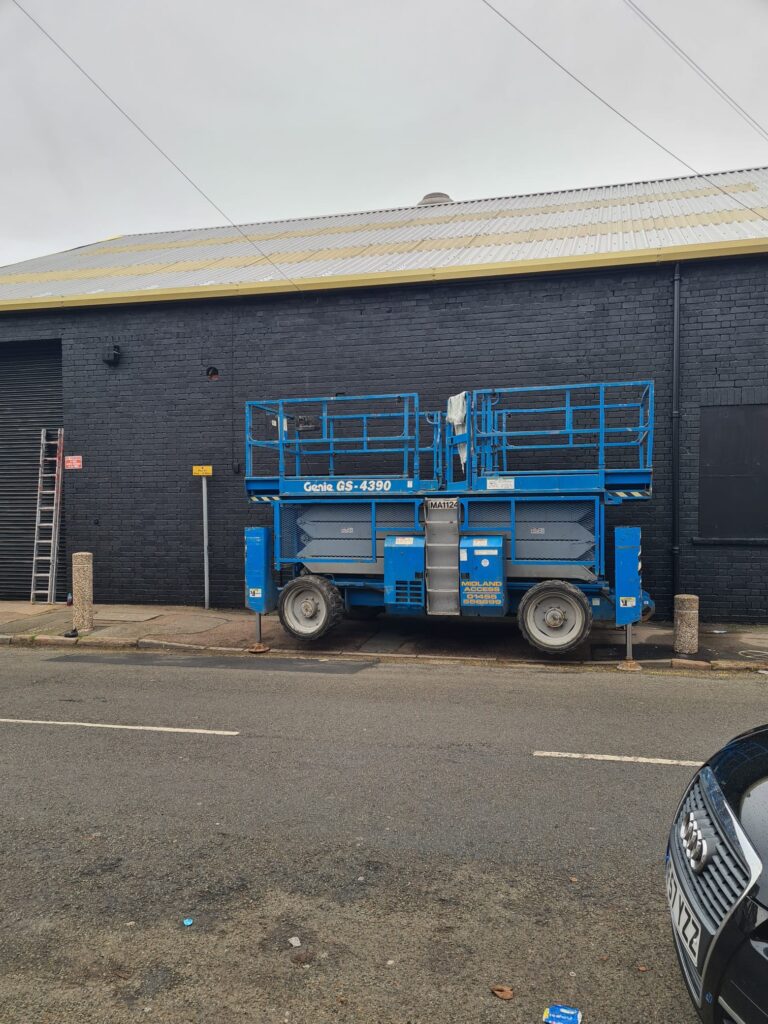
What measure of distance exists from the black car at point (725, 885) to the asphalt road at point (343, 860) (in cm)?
64

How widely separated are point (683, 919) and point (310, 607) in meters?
8.22

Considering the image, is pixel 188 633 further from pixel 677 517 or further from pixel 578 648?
pixel 677 517

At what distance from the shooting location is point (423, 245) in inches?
605

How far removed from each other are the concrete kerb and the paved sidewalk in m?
0.02

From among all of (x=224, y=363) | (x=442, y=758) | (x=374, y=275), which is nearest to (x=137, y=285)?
(x=224, y=363)

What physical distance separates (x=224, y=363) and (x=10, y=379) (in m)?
5.04

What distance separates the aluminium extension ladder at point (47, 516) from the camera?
1455 cm

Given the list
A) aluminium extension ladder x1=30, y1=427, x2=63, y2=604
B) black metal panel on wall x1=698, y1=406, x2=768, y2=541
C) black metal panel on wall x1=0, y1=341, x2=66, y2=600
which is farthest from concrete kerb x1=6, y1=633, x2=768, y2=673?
black metal panel on wall x1=0, y1=341, x2=66, y2=600

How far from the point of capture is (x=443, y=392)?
1269cm

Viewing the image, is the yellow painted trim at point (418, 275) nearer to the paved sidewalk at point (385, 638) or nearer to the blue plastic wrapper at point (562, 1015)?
the paved sidewalk at point (385, 638)

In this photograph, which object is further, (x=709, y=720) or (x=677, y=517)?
(x=677, y=517)

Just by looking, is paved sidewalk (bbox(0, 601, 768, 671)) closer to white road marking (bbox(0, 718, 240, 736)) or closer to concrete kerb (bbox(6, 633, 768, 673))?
concrete kerb (bbox(6, 633, 768, 673))

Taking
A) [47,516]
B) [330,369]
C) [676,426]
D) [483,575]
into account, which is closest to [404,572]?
[483,575]

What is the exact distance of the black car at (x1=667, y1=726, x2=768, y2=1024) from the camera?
1.98 metres
